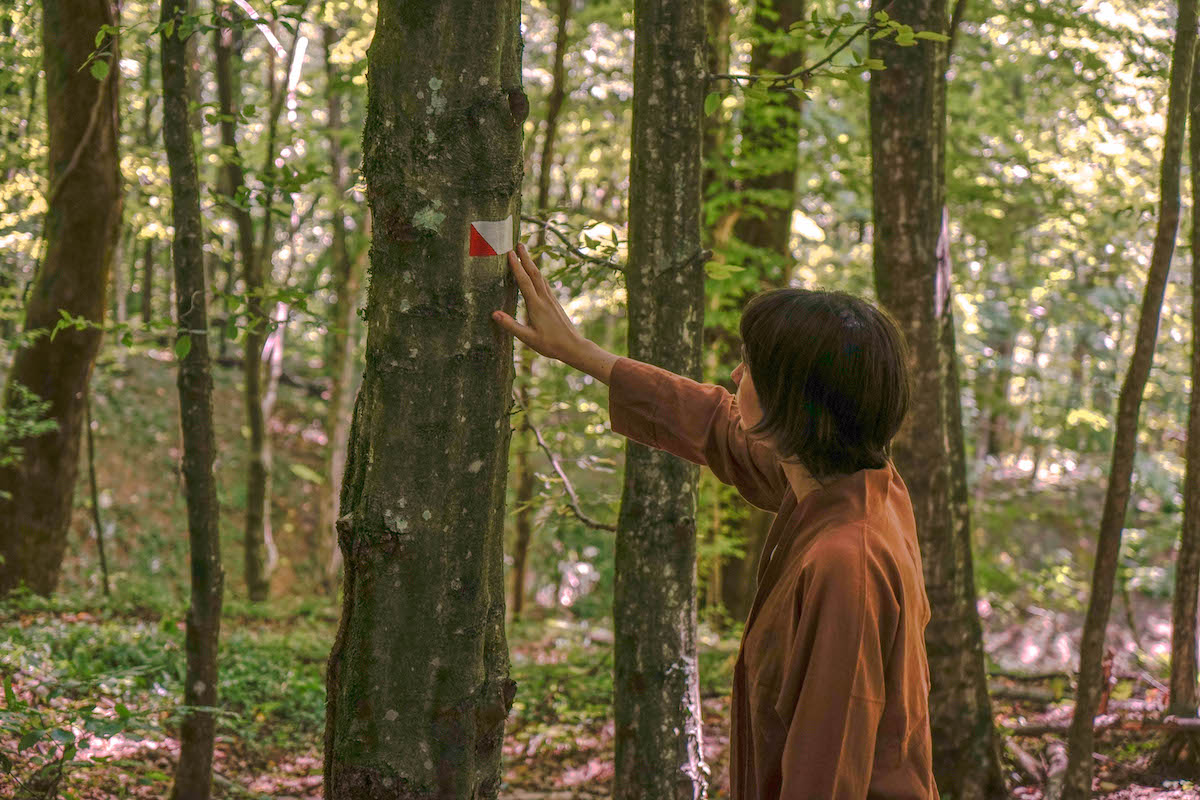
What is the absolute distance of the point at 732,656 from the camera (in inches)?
278

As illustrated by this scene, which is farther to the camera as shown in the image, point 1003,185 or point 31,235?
point 1003,185

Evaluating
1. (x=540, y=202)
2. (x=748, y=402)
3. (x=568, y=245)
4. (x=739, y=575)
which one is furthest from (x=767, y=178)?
(x=748, y=402)

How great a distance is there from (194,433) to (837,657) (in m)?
3.26

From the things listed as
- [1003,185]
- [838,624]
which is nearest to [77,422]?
[838,624]

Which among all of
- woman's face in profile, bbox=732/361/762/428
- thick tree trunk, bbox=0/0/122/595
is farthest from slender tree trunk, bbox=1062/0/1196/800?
thick tree trunk, bbox=0/0/122/595

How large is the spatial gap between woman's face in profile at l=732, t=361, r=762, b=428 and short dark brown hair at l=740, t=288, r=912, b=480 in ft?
0.15

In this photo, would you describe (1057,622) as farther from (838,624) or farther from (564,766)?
(838,624)

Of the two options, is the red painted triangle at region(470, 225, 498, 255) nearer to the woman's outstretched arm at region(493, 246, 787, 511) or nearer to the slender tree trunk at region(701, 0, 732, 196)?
the woman's outstretched arm at region(493, 246, 787, 511)

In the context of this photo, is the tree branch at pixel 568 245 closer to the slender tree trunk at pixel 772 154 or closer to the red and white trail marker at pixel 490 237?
the red and white trail marker at pixel 490 237

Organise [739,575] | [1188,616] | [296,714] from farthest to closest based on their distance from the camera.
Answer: [739,575] → [296,714] → [1188,616]

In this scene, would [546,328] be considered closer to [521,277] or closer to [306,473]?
[521,277]

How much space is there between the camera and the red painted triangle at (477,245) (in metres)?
2.13

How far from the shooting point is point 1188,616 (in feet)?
16.8

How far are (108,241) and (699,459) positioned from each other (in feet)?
22.4
